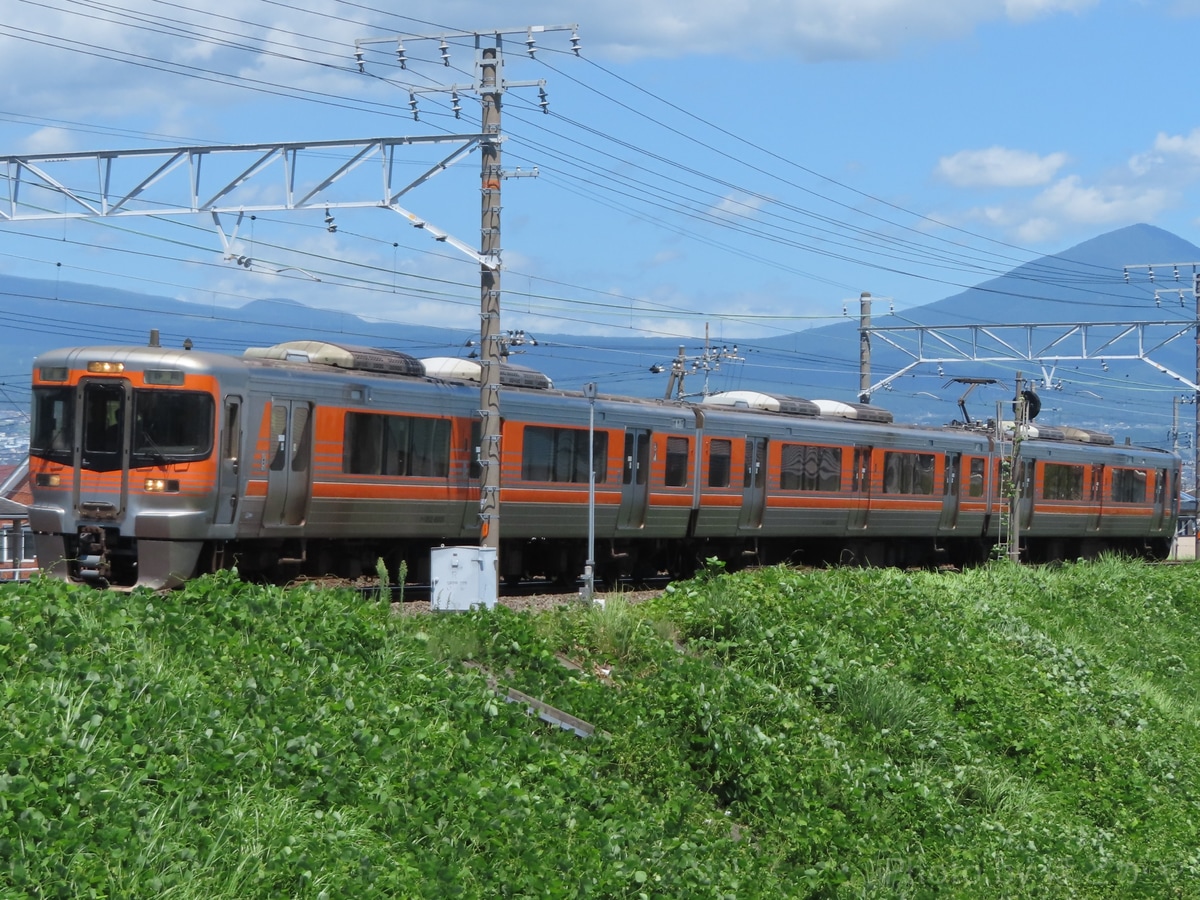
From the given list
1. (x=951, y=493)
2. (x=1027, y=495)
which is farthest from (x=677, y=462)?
(x=1027, y=495)

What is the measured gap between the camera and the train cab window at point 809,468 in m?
27.7

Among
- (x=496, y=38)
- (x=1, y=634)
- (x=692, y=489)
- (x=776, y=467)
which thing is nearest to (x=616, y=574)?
(x=692, y=489)

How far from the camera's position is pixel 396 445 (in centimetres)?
2023

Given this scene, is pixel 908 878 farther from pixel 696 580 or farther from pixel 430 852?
pixel 696 580

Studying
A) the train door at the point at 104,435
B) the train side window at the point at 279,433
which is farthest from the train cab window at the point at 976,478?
the train door at the point at 104,435

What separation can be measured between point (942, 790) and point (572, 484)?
37.2ft

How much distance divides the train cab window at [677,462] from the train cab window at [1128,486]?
17.1 m

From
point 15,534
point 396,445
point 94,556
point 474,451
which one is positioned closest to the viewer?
point 94,556

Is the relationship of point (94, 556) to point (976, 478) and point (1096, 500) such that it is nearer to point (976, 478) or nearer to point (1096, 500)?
point (976, 478)

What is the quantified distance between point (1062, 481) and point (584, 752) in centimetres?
2724

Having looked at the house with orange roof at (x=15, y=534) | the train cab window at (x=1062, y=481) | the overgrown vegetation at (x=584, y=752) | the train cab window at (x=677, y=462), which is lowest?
the house with orange roof at (x=15, y=534)

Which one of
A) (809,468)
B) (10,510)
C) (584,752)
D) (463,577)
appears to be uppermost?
(809,468)

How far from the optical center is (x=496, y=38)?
2212cm

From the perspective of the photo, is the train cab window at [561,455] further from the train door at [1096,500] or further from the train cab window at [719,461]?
the train door at [1096,500]
